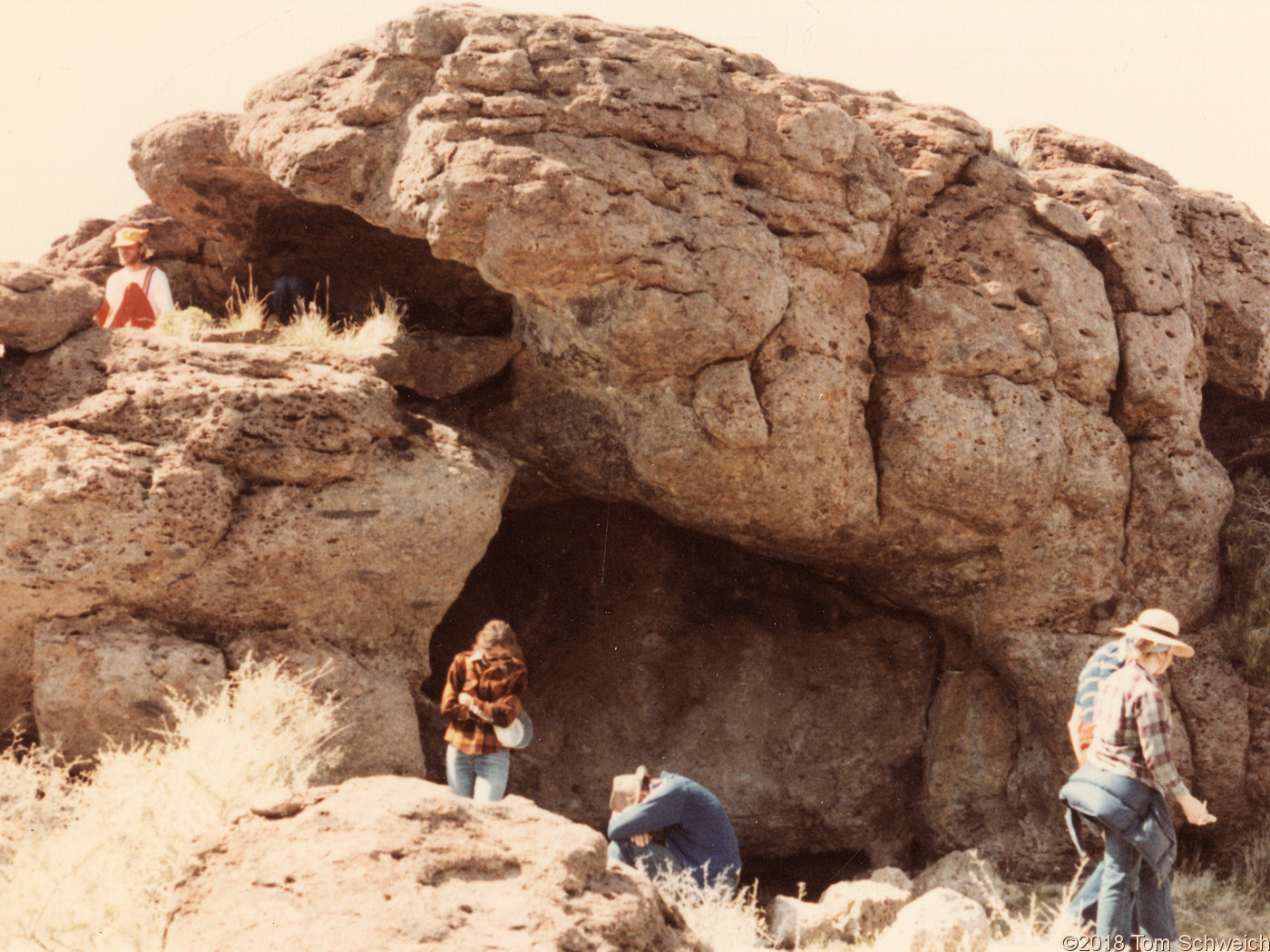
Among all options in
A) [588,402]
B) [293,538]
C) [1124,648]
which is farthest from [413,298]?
[1124,648]

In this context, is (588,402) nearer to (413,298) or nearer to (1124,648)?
(413,298)

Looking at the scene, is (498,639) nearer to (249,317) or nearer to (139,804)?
(139,804)

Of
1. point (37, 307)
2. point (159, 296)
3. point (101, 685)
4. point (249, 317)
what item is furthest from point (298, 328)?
point (101, 685)

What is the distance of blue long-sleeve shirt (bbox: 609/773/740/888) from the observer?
5.64 meters

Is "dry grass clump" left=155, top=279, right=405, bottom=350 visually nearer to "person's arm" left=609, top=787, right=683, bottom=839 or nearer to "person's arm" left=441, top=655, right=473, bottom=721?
"person's arm" left=441, top=655, right=473, bottom=721

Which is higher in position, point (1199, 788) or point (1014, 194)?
point (1014, 194)

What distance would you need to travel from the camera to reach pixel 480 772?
577cm

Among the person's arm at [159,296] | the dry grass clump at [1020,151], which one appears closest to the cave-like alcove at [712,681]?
the person's arm at [159,296]

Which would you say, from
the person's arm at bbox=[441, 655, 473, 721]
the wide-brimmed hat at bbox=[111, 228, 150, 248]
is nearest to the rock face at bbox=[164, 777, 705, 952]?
the person's arm at bbox=[441, 655, 473, 721]

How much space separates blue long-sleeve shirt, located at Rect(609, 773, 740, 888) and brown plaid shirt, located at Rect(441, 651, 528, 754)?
2.57 feet

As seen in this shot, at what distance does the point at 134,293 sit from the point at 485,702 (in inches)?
171

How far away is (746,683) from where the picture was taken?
845 centimetres

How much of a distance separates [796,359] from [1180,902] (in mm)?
4103

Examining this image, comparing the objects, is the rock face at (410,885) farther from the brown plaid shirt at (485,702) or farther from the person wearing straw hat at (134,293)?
the person wearing straw hat at (134,293)
